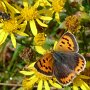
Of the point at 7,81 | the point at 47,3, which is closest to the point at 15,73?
the point at 7,81

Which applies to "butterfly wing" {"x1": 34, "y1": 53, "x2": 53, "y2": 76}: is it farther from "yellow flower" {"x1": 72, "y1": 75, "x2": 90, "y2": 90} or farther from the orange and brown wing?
"yellow flower" {"x1": 72, "y1": 75, "x2": 90, "y2": 90}

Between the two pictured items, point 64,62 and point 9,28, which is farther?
point 9,28

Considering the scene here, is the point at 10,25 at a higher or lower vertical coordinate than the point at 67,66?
higher

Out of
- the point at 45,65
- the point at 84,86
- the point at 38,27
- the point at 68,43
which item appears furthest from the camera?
the point at 38,27

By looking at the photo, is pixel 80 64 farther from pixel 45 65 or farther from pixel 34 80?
pixel 34 80

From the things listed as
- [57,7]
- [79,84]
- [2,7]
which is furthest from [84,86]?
[2,7]

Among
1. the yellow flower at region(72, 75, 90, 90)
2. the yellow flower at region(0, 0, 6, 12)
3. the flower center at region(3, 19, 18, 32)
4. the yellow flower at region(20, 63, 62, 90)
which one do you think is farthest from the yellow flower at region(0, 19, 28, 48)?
the yellow flower at region(72, 75, 90, 90)

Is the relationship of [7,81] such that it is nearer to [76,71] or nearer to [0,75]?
[0,75]
